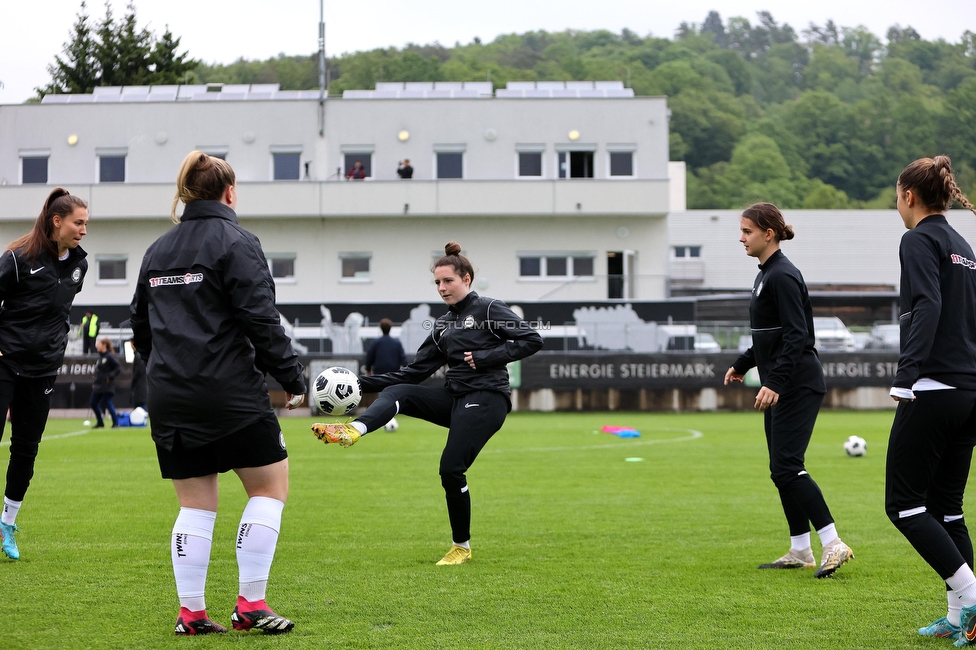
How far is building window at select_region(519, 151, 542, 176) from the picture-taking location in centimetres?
4338

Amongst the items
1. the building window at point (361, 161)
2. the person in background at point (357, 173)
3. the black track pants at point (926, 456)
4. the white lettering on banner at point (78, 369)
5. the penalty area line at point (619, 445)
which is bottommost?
the penalty area line at point (619, 445)

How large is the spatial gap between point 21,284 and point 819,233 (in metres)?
A: 65.6

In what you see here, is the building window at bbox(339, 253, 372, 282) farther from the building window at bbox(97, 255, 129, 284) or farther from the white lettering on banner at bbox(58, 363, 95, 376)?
the white lettering on banner at bbox(58, 363, 95, 376)

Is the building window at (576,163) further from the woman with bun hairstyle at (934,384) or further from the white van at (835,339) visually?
the woman with bun hairstyle at (934,384)

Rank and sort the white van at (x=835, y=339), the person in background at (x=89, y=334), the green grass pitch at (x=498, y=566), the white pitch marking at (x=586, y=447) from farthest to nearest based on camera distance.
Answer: the white van at (x=835, y=339)
the person in background at (x=89, y=334)
the white pitch marking at (x=586, y=447)
the green grass pitch at (x=498, y=566)

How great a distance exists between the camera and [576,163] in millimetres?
43312

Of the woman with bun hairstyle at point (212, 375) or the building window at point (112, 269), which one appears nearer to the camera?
the woman with bun hairstyle at point (212, 375)

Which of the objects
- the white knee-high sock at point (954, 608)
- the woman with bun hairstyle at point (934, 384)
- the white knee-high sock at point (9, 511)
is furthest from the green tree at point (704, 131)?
the white knee-high sock at point (954, 608)

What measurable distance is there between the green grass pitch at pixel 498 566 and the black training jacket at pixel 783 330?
1310 mm

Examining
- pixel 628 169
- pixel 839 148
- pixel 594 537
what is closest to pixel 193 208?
pixel 594 537

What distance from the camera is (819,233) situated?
221ft

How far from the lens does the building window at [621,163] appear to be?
4322 cm

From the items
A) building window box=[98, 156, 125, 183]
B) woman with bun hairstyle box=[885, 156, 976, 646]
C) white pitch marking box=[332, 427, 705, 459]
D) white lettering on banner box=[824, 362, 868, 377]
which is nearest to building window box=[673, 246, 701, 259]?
building window box=[98, 156, 125, 183]

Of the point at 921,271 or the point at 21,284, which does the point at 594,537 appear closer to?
the point at 921,271
